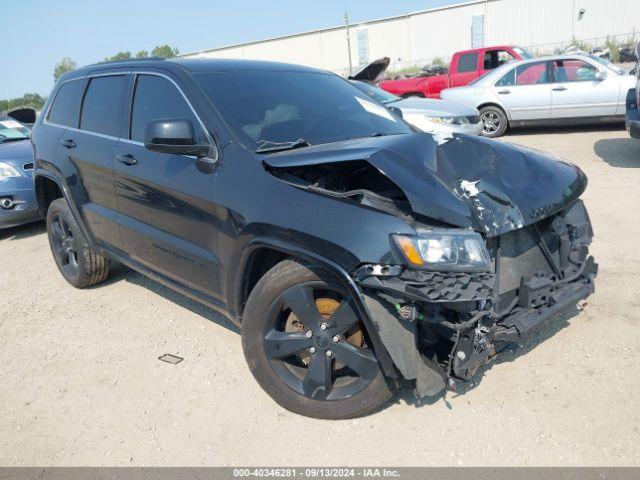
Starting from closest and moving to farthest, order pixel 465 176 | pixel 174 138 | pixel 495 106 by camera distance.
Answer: pixel 465 176, pixel 174 138, pixel 495 106

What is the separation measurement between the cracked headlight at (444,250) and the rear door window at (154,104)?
1.60 meters

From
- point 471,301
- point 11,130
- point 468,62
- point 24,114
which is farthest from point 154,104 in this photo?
point 468,62

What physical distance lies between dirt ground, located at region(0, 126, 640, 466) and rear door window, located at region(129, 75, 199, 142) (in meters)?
1.49

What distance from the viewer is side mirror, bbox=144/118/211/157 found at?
114 inches

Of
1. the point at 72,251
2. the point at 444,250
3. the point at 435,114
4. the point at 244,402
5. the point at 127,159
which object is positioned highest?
the point at 127,159

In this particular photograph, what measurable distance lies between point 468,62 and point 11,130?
37.0 feet

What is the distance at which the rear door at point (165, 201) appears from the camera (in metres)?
3.10

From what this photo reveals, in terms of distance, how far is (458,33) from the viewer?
163ft

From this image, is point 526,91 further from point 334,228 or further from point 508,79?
point 334,228

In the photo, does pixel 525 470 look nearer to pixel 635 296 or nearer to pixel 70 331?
pixel 635 296

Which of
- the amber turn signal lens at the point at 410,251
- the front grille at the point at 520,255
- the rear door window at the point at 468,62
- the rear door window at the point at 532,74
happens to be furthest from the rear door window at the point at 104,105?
the rear door window at the point at 468,62

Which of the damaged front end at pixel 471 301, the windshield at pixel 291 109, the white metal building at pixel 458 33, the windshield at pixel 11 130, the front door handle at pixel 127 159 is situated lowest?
the white metal building at pixel 458 33

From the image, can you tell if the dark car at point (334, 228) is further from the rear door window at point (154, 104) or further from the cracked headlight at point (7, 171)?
the cracked headlight at point (7, 171)


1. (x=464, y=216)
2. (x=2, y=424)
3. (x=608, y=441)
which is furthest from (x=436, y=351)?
(x=2, y=424)
